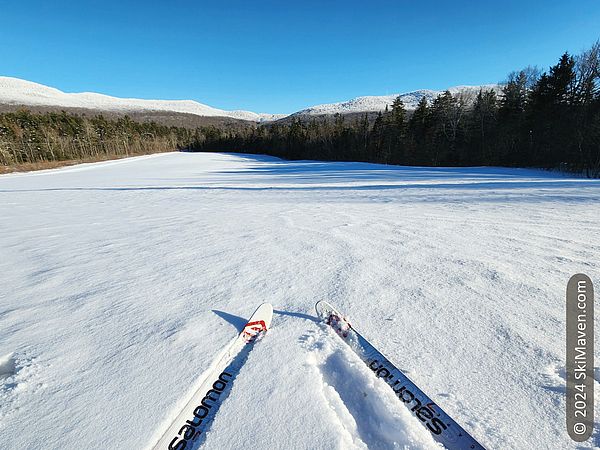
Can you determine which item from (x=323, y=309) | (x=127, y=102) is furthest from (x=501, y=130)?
(x=127, y=102)

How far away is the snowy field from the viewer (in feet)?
5.18

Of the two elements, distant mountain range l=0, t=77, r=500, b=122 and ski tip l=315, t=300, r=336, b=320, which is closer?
ski tip l=315, t=300, r=336, b=320

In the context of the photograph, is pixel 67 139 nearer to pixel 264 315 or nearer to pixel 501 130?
pixel 264 315

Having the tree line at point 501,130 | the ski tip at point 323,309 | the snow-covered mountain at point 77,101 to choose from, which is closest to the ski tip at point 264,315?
the ski tip at point 323,309

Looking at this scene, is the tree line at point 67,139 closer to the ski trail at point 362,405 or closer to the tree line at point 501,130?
the tree line at point 501,130

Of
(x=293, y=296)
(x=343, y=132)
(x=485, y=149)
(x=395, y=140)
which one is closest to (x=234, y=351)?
(x=293, y=296)

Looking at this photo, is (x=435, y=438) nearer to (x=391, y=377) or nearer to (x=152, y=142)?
(x=391, y=377)

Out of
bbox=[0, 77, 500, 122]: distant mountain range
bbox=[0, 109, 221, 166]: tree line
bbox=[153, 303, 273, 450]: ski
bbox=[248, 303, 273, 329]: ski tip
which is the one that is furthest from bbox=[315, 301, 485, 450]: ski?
bbox=[0, 77, 500, 122]: distant mountain range

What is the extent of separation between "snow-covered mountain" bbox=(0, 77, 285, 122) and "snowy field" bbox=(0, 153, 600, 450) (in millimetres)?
191373

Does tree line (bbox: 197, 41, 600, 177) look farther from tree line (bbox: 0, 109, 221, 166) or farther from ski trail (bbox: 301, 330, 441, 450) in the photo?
tree line (bbox: 0, 109, 221, 166)

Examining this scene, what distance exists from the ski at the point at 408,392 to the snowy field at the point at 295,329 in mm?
76

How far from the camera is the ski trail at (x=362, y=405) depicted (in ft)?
4.92

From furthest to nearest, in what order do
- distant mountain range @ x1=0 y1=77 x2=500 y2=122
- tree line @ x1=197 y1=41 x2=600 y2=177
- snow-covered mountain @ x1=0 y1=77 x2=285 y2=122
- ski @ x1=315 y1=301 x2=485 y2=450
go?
distant mountain range @ x1=0 y1=77 x2=500 y2=122 < snow-covered mountain @ x1=0 y1=77 x2=285 y2=122 < tree line @ x1=197 y1=41 x2=600 y2=177 < ski @ x1=315 y1=301 x2=485 y2=450

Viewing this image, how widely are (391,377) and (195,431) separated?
4.32 ft
